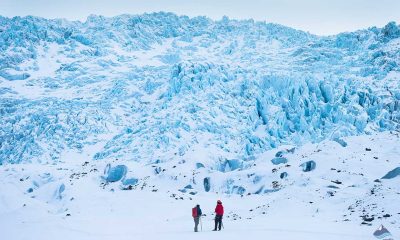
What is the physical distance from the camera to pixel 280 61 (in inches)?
2653

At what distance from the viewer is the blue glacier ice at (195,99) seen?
149 ft

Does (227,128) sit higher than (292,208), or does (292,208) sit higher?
(227,128)

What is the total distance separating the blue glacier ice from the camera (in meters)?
45.5

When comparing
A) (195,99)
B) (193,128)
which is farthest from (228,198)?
(195,99)

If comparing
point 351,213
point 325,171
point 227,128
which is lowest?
point 351,213

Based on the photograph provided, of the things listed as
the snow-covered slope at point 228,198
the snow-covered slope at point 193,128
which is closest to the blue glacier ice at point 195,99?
the snow-covered slope at point 193,128

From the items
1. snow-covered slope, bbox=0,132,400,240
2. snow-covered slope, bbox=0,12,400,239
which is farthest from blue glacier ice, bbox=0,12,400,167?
snow-covered slope, bbox=0,132,400,240

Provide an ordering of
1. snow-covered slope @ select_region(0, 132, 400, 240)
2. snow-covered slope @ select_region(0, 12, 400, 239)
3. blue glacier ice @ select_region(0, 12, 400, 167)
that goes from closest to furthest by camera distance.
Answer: snow-covered slope @ select_region(0, 132, 400, 240) → snow-covered slope @ select_region(0, 12, 400, 239) → blue glacier ice @ select_region(0, 12, 400, 167)

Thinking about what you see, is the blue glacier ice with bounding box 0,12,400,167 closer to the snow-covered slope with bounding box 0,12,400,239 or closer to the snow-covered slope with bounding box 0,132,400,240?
the snow-covered slope with bounding box 0,12,400,239

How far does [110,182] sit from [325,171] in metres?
16.3

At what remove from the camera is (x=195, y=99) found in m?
50.9

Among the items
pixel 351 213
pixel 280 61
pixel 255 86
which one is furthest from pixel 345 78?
pixel 351 213

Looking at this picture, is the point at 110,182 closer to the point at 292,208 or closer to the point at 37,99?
the point at 292,208

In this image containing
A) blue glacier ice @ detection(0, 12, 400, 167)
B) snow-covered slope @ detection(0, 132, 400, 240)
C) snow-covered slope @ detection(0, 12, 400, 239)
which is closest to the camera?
snow-covered slope @ detection(0, 132, 400, 240)
